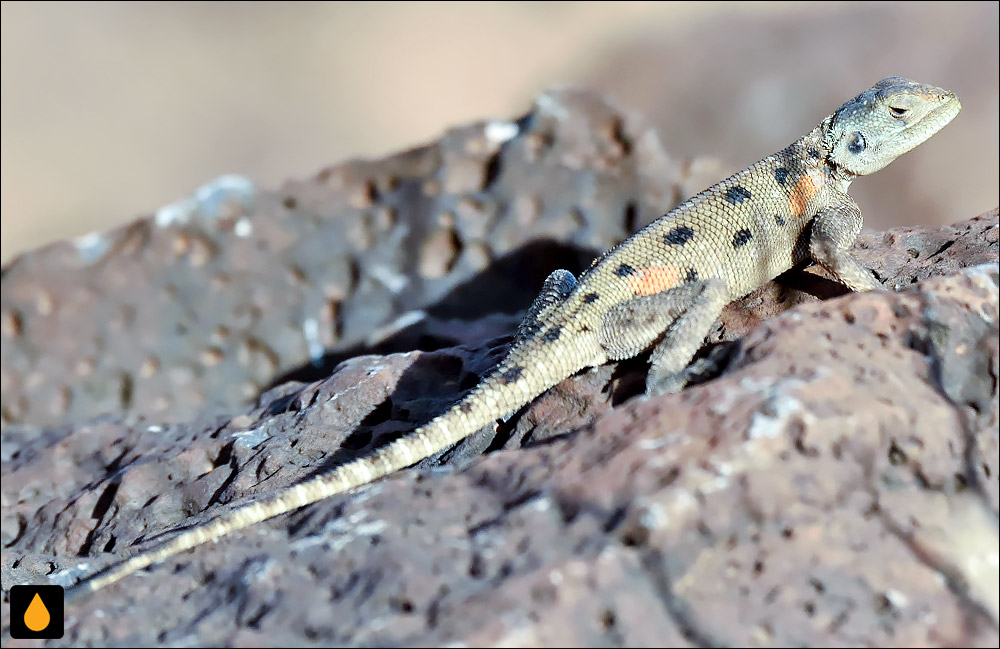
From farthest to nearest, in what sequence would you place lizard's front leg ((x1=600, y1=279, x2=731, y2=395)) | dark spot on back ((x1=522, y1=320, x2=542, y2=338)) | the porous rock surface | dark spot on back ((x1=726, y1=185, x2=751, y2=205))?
dark spot on back ((x1=726, y1=185, x2=751, y2=205))
dark spot on back ((x1=522, y1=320, x2=542, y2=338))
lizard's front leg ((x1=600, y1=279, x2=731, y2=395))
the porous rock surface

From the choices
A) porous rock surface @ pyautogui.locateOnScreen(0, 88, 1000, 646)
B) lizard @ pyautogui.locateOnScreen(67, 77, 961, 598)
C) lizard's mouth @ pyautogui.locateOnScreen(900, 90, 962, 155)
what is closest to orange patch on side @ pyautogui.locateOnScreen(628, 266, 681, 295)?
lizard @ pyautogui.locateOnScreen(67, 77, 961, 598)

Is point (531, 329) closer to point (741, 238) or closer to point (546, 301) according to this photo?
point (546, 301)

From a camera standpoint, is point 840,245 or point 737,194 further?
point 737,194

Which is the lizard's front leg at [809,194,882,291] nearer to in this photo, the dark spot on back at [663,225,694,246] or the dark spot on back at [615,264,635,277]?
the dark spot on back at [663,225,694,246]

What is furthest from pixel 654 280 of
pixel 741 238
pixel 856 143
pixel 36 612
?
pixel 36 612

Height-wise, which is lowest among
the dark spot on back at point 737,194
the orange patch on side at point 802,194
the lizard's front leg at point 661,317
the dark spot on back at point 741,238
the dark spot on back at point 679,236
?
the lizard's front leg at point 661,317

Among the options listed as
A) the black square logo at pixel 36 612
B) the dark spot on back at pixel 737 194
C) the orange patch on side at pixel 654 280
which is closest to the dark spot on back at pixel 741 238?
the dark spot on back at pixel 737 194

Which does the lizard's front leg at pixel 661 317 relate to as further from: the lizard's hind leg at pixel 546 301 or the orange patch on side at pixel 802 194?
the orange patch on side at pixel 802 194
